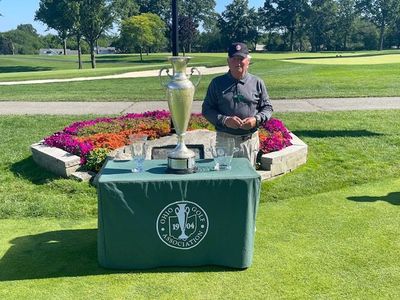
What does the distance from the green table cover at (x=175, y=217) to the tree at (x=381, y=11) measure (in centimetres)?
8412

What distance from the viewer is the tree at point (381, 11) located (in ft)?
272

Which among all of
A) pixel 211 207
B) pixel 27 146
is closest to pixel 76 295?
pixel 211 207

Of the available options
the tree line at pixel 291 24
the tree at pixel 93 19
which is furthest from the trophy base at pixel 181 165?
the tree line at pixel 291 24

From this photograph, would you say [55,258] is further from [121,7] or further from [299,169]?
[121,7]

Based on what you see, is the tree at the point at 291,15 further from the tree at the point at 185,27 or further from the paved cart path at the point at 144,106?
the paved cart path at the point at 144,106

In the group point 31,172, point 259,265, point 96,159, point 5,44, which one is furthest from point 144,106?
point 5,44

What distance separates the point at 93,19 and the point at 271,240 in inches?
1830

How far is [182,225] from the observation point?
401cm

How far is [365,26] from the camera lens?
8400 centimetres

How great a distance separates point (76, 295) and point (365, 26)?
89.4 metres

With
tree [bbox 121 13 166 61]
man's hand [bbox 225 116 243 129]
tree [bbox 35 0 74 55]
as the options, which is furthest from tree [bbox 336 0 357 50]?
man's hand [bbox 225 116 243 129]

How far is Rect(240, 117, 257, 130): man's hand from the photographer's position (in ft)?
14.8

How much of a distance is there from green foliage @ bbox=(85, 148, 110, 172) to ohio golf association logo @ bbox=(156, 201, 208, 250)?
3.18m

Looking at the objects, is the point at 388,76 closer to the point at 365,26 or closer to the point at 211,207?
the point at 211,207
